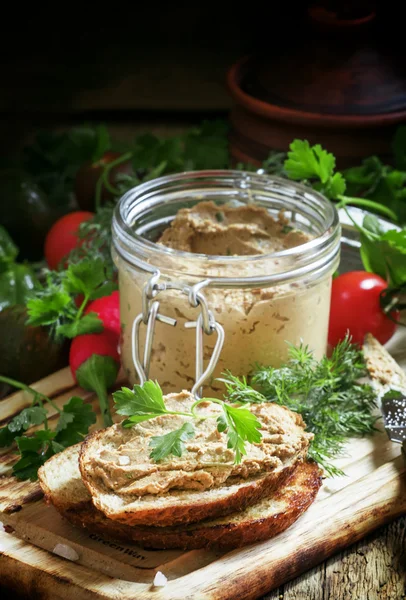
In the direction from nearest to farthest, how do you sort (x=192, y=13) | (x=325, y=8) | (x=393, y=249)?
1. (x=393, y=249)
2. (x=325, y=8)
3. (x=192, y=13)

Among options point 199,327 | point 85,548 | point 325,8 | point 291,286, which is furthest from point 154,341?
point 325,8

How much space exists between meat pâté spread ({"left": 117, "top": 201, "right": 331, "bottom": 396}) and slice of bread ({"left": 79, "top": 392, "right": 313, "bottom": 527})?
0.89ft

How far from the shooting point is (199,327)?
7.63 feet

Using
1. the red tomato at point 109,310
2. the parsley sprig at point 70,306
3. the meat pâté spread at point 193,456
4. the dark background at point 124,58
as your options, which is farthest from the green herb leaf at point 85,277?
the dark background at point 124,58

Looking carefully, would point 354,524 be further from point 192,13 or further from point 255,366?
point 192,13

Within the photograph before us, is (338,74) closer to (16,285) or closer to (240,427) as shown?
(16,285)

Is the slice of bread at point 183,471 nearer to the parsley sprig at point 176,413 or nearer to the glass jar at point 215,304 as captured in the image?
the parsley sprig at point 176,413

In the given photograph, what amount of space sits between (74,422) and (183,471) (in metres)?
0.51

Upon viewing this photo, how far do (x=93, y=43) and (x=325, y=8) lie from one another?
1.45 meters

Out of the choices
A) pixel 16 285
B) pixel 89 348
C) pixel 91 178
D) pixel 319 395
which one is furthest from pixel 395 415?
pixel 91 178

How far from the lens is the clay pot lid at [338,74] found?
141 inches

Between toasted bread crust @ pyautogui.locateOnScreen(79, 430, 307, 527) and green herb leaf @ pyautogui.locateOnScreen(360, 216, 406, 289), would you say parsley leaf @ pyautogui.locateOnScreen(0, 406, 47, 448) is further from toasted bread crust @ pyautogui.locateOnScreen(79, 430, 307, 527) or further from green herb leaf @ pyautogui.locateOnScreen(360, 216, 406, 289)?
green herb leaf @ pyautogui.locateOnScreen(360, 216, 406, 289)

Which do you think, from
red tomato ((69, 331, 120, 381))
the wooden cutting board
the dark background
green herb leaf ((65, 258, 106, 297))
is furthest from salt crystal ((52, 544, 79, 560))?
the dark background

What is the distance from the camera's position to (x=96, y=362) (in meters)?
2.71
